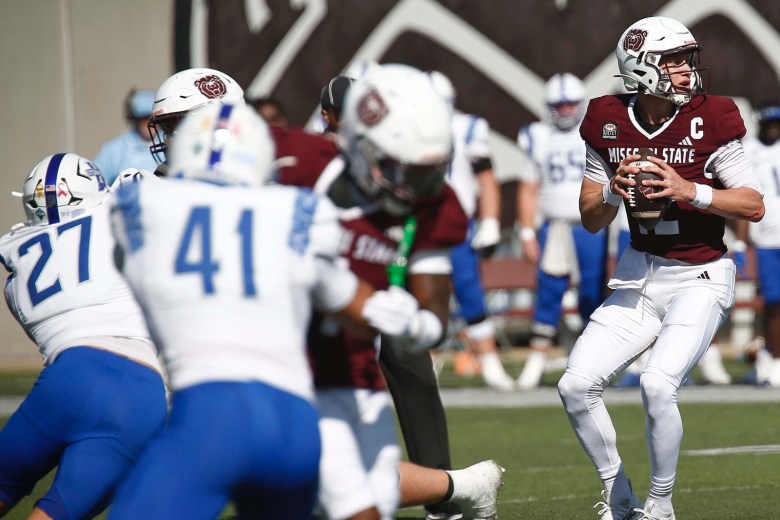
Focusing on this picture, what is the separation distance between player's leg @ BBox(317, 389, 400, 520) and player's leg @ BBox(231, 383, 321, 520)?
361 millimetres

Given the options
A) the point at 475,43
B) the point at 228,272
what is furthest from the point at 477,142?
the point at 228,272

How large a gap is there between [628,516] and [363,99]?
2322 millimetres

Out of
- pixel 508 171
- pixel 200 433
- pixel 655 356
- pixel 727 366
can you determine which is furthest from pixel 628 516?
pixel 508 171

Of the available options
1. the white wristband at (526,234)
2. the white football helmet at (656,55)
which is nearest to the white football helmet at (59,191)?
the white football helmet at (656,55)

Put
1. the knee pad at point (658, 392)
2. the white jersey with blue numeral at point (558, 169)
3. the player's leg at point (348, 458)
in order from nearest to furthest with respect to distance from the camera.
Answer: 1. the player's leg at point (348, 458)
2. the knee pad at point (658, 392)
3. the white jersey with blue numeral at point (558, 169)

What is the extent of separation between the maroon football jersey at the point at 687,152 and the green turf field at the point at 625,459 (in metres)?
1.08

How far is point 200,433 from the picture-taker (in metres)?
2.96

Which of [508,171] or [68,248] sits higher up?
[68,248]

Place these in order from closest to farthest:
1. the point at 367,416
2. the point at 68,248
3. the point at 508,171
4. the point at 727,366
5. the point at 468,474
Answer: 1. the point at 367,416
2. the point at 68,248
3. the point at 468,474
4. the point at 727,366
5. the point at 508,171

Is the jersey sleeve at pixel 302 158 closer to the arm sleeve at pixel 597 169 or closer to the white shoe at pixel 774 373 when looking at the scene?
the arm sleeve at pixel 597 169

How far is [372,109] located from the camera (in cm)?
352

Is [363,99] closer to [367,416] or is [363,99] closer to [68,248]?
[367,416]

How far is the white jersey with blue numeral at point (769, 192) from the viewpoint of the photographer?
9945 mm

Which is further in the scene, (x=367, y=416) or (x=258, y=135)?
(x=367, y=416)
